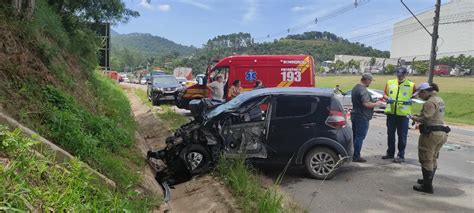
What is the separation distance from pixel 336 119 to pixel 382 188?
4.10ft

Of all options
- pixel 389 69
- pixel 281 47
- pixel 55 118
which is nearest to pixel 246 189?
pixel 55 118

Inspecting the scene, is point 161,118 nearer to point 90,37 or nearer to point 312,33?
point 90,37

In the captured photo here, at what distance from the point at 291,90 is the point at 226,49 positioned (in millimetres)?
76652

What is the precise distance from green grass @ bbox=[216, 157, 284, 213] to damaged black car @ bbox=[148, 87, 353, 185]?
40 cm

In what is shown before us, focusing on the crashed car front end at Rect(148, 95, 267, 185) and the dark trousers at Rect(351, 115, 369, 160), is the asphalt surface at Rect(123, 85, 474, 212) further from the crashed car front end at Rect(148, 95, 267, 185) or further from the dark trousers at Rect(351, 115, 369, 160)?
the crashed car front end at Rect(148, 95, 267, 185)

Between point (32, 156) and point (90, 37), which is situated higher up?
point (90, 37)

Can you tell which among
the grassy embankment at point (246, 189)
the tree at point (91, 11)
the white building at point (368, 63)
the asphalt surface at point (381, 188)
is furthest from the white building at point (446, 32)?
the grassy embankment at point (246, 189)

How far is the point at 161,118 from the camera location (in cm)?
1415

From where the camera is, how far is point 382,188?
6.37 metres

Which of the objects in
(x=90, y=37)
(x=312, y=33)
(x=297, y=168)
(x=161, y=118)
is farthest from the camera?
(x=312, y=33)

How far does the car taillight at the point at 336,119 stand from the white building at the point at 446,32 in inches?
2789

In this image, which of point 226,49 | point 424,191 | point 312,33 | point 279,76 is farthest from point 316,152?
point 312,33

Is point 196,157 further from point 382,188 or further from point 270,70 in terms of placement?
point 270,70

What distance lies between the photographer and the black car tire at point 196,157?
6.87 m
